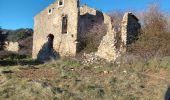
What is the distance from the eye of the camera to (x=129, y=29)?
21.9m

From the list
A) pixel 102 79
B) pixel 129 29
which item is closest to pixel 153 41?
pixel 129 29

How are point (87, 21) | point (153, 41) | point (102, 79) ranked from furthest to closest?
point (87, 21) < point (153, 41) < point (102, 79)

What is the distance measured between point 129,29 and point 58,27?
11248 millimetres

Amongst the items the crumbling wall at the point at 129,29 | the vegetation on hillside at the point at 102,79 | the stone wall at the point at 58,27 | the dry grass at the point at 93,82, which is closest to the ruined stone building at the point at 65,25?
the stone wall at the point at 58,27

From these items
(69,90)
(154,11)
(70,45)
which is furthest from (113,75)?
(70,45)

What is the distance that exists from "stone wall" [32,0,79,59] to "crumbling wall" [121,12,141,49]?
7.82 meters

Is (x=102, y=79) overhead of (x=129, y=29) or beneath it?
beneath

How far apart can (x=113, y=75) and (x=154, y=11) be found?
10.4 m

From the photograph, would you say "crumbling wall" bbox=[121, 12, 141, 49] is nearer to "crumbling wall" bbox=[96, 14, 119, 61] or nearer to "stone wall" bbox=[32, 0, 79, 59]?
"crumbling wall" bbox=[96, 14, 119, 61]

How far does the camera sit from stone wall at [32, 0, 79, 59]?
99.7 ft

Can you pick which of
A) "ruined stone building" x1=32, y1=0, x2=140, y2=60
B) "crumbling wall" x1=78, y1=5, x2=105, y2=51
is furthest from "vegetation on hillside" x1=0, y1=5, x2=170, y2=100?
"crumbling wall" x1=78, y1=5, x2=105, y2=51

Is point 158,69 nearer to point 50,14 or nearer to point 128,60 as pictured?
point 128,60

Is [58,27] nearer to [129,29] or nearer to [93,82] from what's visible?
[129,29]

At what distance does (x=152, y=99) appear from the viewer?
12.4 metres
